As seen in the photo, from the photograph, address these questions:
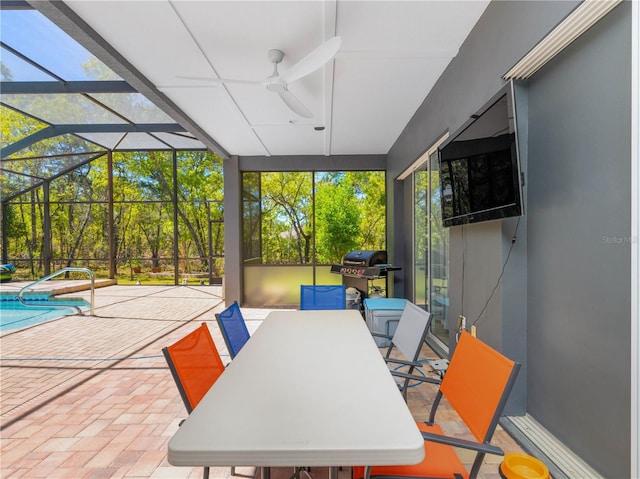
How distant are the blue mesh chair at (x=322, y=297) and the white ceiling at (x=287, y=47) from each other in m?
2.25

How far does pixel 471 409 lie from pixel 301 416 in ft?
2.43

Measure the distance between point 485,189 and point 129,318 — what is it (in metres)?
5.92

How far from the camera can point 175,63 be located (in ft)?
9.90

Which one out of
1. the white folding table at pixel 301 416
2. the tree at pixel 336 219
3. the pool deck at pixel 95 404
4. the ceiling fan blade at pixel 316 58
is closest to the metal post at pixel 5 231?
the pool deck at pixel 95 404

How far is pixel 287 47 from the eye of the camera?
276 centimetres

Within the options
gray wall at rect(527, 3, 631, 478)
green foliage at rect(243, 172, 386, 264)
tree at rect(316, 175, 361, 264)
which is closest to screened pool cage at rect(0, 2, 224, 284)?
green foliage at rect(243, 172, 386, 264)

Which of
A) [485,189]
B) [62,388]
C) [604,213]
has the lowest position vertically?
[62,388]

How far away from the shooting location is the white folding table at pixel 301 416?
0.95 meters

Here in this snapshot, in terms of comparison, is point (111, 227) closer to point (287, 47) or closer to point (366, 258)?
point (366, 258)

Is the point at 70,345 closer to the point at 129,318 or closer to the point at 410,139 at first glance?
the point at 129,318

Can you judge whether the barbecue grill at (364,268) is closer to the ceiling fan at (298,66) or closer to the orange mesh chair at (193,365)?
the ceiling fan at (298,66)

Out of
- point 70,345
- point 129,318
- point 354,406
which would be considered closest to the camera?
point 354,406

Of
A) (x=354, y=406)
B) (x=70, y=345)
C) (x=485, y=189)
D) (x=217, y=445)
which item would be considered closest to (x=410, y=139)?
(x=485, y=189)

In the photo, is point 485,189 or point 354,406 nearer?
point 354,406
